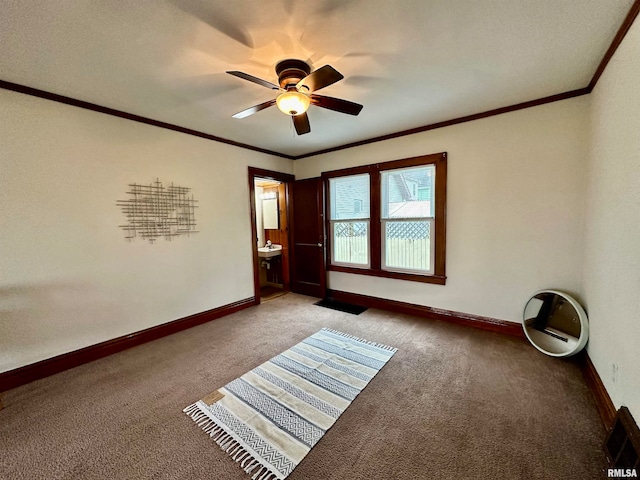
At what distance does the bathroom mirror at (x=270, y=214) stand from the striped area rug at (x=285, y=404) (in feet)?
10.4

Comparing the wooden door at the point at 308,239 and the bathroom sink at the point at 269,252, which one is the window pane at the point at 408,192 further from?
the bathroom sink at the point at 269,252

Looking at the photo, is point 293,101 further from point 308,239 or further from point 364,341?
point 308,239

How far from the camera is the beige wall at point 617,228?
1.42 m

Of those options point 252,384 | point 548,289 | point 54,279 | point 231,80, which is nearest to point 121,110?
point 231,80

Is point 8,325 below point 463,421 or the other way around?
the other way around

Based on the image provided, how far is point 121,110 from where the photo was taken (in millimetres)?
2627

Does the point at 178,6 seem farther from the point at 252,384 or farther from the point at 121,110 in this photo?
the point at 252,384

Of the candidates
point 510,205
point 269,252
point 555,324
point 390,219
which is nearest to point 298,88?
point 390,219

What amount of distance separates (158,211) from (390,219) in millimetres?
3035

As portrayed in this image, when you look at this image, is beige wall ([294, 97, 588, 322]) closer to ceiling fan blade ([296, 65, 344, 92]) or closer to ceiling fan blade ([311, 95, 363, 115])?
ceiling fan blade ([311, 95, 363, 115])

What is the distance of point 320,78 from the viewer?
1709 mm

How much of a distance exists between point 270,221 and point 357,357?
367 centimetres

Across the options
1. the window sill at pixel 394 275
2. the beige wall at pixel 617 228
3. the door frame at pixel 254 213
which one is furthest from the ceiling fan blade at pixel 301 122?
the window sill at pixel 394 275

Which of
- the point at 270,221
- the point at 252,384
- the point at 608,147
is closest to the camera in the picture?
the point at 608,147
